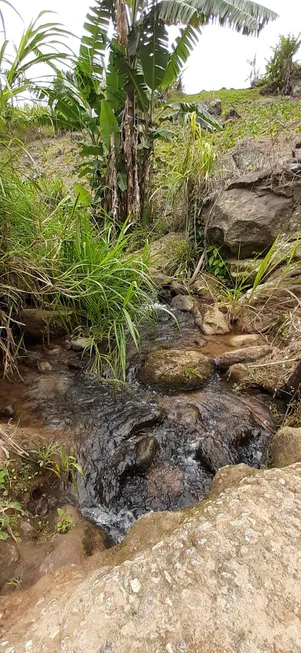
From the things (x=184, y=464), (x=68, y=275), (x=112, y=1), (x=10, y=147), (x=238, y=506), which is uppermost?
(x=112, y=1)

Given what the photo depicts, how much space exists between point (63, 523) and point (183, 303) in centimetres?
271

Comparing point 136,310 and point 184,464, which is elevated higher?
point 136,310

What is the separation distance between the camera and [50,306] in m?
2.50

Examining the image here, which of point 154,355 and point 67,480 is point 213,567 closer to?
point 67,480

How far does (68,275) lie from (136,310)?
0.60 m

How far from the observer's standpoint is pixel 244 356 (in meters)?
2.46

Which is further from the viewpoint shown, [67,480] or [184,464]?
[184,464]

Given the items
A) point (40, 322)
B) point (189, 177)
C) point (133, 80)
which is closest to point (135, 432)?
point (40, 322)

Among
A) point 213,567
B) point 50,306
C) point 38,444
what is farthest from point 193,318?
point 213,567

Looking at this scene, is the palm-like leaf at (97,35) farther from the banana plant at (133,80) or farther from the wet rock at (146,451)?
the wet rock at (146,451)

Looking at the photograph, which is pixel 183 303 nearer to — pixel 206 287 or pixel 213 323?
pixel 206 287

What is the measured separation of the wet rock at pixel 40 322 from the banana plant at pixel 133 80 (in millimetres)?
2178

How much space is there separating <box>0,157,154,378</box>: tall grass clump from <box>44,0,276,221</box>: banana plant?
5.46 feet

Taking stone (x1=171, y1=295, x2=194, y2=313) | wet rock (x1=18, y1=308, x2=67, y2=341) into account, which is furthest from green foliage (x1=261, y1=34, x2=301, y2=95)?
wet rock (x1=18, y1=308, x2=67, y2=341)
